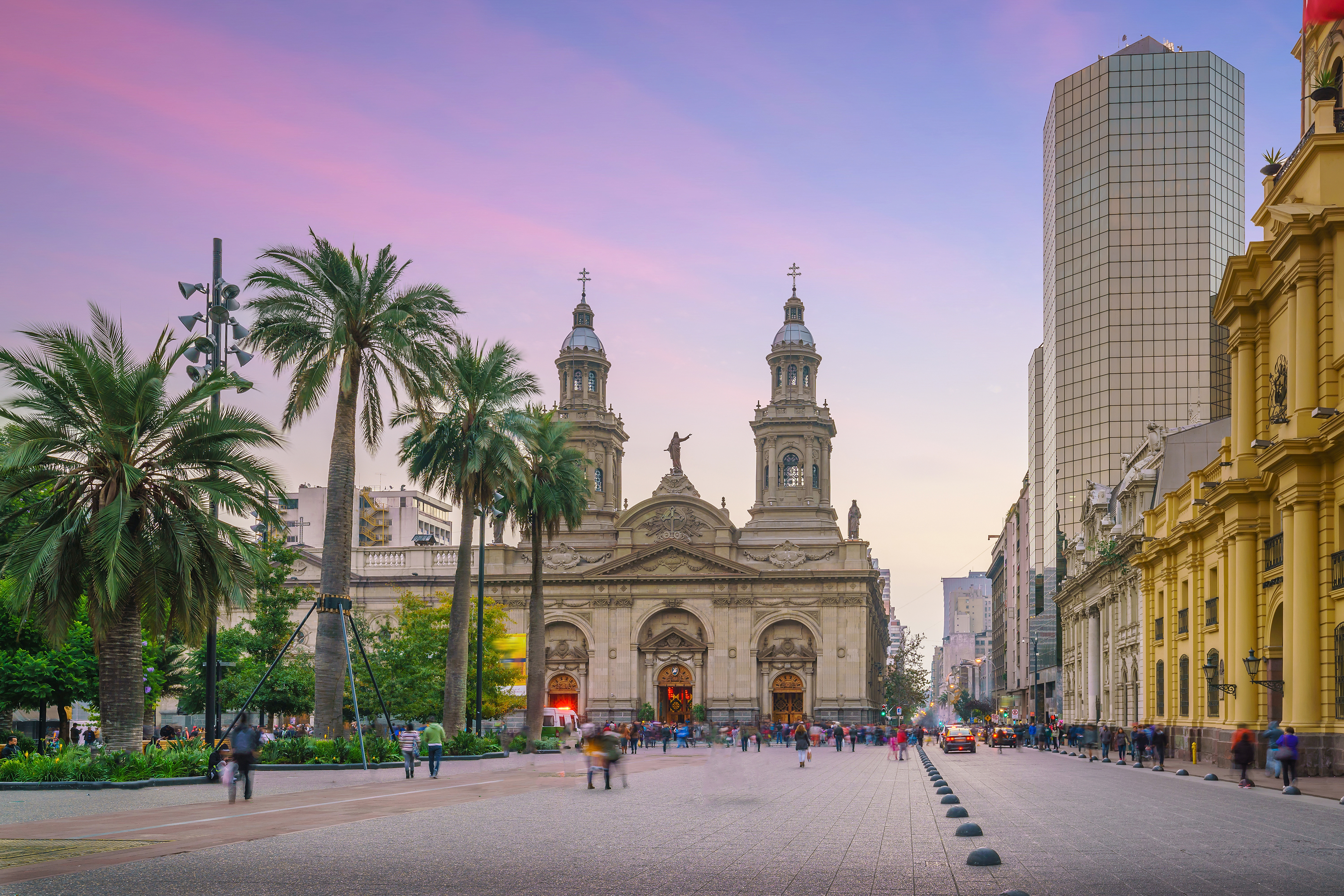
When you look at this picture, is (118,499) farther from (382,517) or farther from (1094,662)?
(382,517)

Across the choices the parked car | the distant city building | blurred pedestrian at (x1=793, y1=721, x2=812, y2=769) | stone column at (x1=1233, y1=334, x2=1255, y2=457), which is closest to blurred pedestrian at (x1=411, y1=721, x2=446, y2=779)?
blurred pedestrian at (x1=793, y1=721, x2=812, y2=769)

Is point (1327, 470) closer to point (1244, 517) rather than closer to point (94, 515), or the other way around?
point (1244, 517)

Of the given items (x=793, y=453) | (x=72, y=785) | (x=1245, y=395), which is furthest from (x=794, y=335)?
(x=72, y=785)

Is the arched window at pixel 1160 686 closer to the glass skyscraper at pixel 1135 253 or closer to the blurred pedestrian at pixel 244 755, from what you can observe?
the blurred pedestrian at pixel 244 755

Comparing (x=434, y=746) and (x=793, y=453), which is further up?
(x=793, y=453)

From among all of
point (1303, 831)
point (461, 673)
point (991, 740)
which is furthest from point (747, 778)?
point (991, 740)

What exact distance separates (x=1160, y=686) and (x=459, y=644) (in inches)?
961

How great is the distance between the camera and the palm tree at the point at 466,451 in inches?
1628

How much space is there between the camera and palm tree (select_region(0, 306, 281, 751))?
2394cm

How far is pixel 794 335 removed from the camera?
10119 cm

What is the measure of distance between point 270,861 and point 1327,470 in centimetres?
2395

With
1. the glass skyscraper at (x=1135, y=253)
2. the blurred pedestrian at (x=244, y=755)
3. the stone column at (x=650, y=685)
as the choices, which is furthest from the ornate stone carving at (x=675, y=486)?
the blurred pedestrian at (x=244, y=755)

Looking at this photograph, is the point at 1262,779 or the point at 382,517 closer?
the point at 1262,779

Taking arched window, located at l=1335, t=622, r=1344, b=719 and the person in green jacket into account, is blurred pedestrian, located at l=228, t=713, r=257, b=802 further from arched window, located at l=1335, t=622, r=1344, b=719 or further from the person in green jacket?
arched window, located at l=1335, t=622, r=1344, b=719
